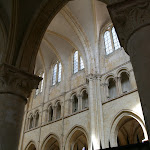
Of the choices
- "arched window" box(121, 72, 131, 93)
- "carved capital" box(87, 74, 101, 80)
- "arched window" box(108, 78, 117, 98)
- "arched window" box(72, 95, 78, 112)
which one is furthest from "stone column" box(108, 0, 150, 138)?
"arched window" box(72, 95, 78, 112)

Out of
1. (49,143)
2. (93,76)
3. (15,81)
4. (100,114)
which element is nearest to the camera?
(15,81)

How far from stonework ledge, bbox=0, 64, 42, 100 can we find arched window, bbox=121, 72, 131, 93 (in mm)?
6871

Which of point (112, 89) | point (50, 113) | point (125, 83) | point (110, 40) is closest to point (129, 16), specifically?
point (125, 83)

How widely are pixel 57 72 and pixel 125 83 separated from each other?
6.93m

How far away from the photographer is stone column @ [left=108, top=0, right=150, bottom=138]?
2.45 m

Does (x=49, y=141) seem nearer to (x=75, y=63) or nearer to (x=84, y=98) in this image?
(x=84, y=98)

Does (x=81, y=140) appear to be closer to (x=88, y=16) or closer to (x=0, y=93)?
(x=88, y=16)

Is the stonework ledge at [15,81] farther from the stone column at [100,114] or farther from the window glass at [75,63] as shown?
the window glass at [75,63]

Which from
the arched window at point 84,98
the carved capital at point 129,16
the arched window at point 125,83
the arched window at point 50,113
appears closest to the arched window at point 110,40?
the arched window at point 125,83

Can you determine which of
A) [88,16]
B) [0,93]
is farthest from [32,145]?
[0,93]

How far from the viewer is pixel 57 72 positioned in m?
16.4

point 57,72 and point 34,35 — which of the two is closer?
point 34,35

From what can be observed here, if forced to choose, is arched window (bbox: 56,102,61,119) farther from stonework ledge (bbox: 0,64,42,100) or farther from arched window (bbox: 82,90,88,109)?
stonework ledge (bbox: 0,64,42,100)

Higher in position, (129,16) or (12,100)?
(129,16)
